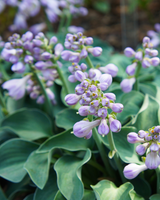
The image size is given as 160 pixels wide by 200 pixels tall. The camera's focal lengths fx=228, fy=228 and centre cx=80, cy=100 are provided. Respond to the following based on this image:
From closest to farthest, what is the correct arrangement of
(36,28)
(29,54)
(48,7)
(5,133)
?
1. (29,54)
2. (5,133)
3. (48,7)
4. (36,28)

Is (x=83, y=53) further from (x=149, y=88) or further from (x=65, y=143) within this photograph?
(x=149, y=88)

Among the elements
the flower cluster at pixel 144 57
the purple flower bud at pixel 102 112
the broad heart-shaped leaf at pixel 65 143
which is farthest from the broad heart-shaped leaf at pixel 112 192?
the flower cluster at pixel 144 57

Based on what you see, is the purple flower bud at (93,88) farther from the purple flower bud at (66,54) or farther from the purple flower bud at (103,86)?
the purple flower bud at (66,54)

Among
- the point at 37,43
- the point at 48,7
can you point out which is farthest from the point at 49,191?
the point at 48,7

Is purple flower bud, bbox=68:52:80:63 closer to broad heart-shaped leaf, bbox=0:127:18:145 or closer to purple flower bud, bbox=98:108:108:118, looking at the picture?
purple flower bud, bbox=98:108:108:118

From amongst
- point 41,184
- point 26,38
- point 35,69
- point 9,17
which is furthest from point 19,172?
point 9,17
